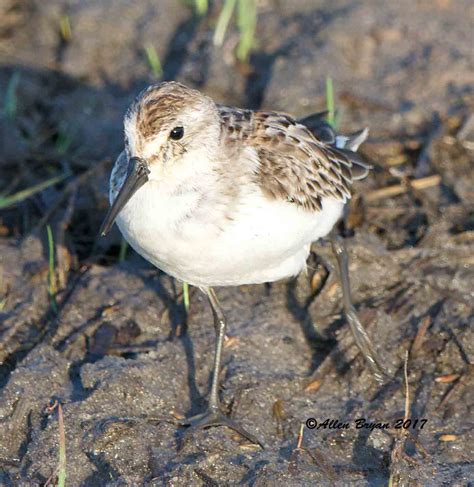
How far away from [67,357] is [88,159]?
83.3 inches

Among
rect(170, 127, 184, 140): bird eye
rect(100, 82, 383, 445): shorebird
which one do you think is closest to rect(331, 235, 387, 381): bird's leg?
rect(100, 82, 383, 445): shorebird

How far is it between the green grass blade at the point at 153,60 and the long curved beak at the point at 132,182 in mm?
3210

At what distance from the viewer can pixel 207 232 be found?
4562 millimetres

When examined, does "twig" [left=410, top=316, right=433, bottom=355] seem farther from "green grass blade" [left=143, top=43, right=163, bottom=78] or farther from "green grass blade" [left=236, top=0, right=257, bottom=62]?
"green grass blade" [left=143, top=43, right=163, bottom=78]

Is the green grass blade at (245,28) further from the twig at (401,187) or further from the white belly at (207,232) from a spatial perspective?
the white belly at (207,232)

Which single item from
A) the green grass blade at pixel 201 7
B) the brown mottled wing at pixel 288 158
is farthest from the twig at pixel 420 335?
the green grass blade at pixel 201 7

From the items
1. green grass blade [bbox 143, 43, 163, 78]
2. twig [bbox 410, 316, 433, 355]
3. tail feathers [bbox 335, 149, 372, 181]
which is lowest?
twig [bbox 410, 316, 433, 355]

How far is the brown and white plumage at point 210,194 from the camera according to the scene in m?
4.57

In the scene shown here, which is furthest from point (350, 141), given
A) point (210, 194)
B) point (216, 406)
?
point (216, 406)

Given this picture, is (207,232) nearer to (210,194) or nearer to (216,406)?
(210,194)

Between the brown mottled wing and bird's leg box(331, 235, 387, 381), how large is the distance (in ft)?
1.26

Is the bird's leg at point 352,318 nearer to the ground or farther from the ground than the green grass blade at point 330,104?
nearer to the ground

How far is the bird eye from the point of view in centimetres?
457

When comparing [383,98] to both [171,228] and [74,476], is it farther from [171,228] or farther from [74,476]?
[74,476]
